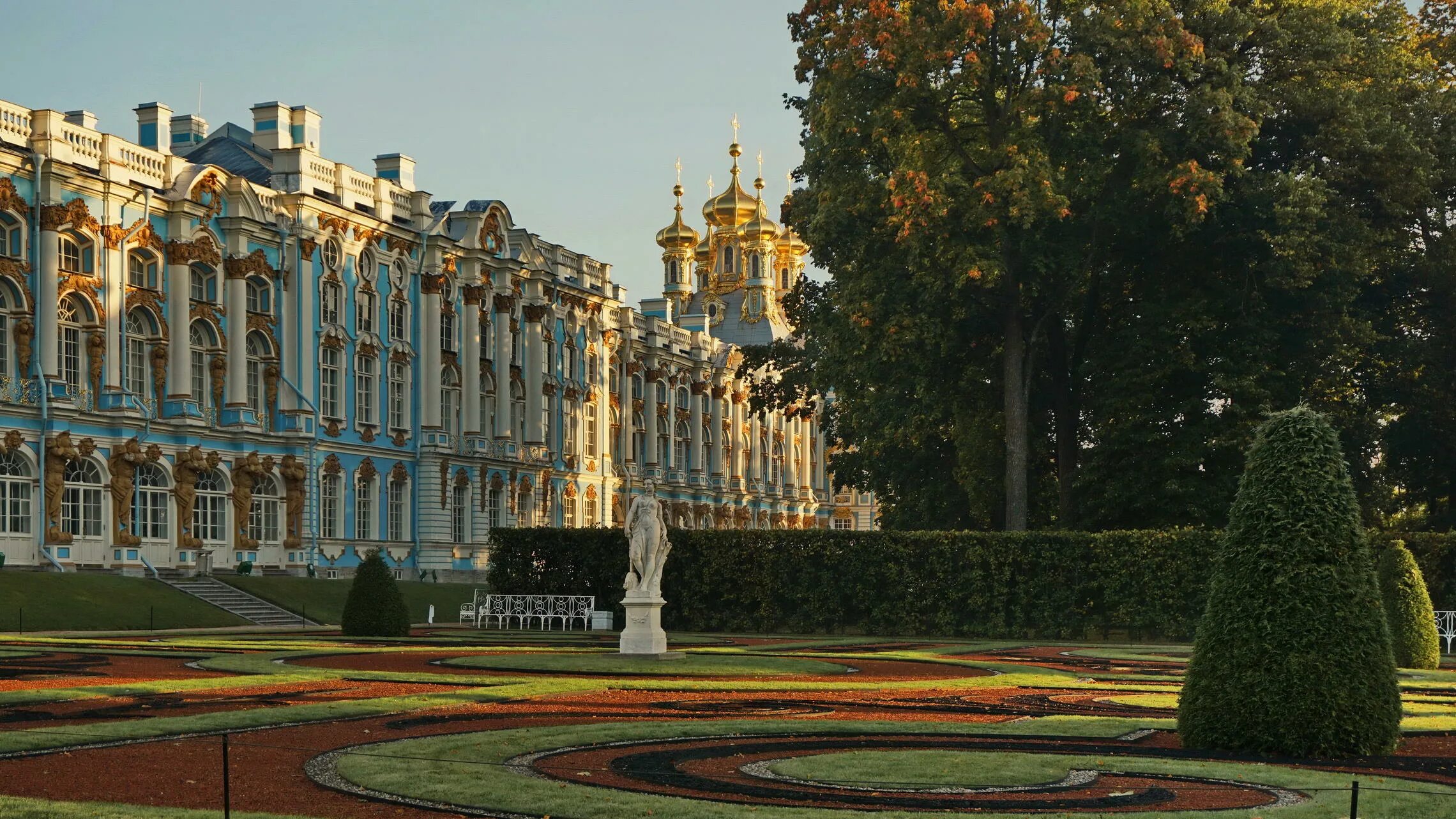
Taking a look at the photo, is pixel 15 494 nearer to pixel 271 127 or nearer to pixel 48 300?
pixel 48 300

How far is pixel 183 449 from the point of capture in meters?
51.7

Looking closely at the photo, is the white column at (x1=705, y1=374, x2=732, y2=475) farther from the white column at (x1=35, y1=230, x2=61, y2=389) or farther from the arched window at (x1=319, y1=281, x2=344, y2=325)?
the white column at (x1=35, y1=230, x2=61, y2=389)

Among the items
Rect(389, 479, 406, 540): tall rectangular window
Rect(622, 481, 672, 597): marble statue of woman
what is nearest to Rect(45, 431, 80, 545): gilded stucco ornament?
Rect(389, 479, 406, 540): tall rectangular window

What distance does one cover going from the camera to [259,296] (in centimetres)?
5578

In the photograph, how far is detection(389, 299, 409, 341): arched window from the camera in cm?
6269

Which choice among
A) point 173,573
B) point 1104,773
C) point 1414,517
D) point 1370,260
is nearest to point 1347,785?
point 1104,773

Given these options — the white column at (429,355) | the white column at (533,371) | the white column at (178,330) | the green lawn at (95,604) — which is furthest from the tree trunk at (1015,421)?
the white column at (533,371)

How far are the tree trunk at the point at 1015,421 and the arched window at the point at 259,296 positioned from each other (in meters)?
24.8

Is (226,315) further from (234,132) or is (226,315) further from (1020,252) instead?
(1020,252)

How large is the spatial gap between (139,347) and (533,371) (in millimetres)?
22893

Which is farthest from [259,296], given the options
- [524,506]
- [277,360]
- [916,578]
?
[916,578]

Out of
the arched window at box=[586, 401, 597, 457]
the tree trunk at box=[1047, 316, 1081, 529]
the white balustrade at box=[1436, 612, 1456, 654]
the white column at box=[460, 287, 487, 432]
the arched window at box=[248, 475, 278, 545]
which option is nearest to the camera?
the white balustrade at box=[1436, 612, 1456, 654]

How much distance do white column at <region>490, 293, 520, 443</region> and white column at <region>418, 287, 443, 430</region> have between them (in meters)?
4.96

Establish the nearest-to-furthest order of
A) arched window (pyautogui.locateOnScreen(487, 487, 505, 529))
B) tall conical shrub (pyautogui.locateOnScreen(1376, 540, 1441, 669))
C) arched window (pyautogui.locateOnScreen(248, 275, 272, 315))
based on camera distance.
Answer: tall conical shrub (pyautogui.locateOnScreen(1376, 540, 1441, 669)), arched window (pyautogui.locateOnScreen(248, 275, 272, 315)), arched window (pyautogui.locateOnScreen(487, 487, 505, 529))
